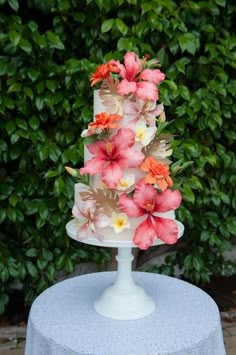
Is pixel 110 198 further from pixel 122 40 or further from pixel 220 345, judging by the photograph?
pixel 122 40

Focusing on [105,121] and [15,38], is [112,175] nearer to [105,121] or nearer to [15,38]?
[105,121]

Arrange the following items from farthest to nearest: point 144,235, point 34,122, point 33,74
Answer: point 34,122 → point 33,74 → point 144,235

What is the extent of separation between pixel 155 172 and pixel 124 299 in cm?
44

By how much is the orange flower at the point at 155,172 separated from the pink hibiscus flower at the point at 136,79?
0.18 meters

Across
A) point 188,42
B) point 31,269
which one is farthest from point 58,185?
point 188,42

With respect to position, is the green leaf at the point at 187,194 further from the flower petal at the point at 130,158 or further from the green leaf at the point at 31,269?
the flower petal at the point at 130,158

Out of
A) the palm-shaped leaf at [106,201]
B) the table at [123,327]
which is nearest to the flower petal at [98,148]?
the palm-shaped leaf at [106,201]

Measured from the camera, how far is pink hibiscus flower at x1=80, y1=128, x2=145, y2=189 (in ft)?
4.48

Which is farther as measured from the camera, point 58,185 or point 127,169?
point 58,185

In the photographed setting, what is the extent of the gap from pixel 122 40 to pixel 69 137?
0.54 m

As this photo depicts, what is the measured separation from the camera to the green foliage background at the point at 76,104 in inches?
93.8

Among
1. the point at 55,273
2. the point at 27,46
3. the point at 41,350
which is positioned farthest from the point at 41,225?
the point at 41,350

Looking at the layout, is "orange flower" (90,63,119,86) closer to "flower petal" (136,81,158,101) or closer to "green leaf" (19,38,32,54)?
"flower petal" (136,81,158,101)

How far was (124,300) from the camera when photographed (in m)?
1.55
